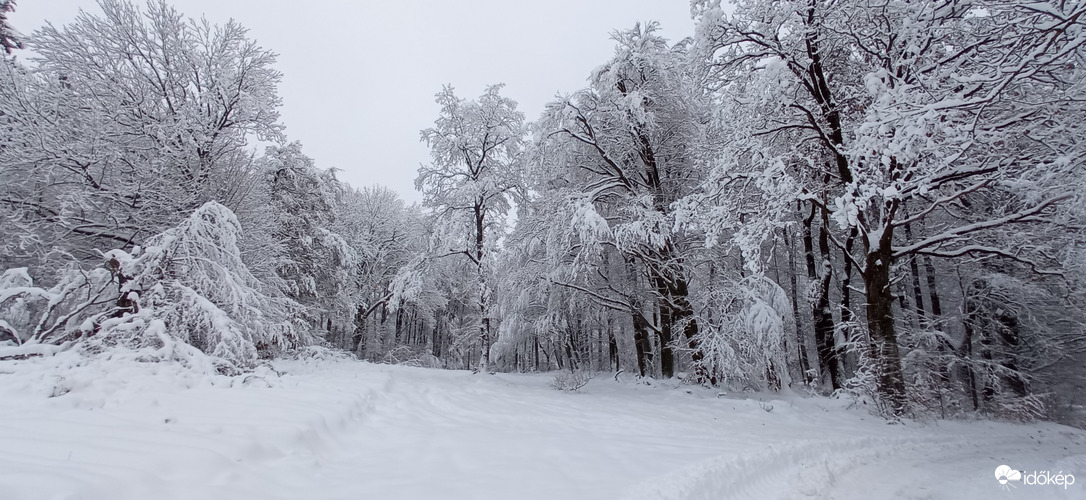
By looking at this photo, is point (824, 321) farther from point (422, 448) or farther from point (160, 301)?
point (160, 301)

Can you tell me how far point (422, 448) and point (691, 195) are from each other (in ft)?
25.6

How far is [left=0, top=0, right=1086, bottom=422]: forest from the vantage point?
6.47m

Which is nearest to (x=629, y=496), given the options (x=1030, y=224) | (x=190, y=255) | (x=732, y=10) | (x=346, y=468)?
(x=346, y=468)

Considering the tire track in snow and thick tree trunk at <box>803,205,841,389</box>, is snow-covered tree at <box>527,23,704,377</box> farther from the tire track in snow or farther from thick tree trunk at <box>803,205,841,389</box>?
the tire track in snow

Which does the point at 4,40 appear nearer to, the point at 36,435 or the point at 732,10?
the point at 36,435

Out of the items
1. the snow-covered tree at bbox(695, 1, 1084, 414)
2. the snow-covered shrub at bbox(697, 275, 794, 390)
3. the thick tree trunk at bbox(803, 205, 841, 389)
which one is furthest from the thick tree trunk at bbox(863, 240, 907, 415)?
the thick tree trunk at bbox(803, 205, 841, 389)

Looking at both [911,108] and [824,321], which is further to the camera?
[824,321]

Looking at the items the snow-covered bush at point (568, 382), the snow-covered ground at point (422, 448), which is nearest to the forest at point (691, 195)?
the snow-covered ground at point (422, 448)

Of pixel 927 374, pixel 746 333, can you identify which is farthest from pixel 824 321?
pixel 746 333

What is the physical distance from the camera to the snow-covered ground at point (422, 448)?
2.80 m

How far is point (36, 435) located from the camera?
289 centimetres

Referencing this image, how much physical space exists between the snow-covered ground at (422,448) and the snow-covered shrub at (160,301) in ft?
2.77

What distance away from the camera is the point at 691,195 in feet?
32.0

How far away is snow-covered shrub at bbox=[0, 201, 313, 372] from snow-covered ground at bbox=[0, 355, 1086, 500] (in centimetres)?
85
